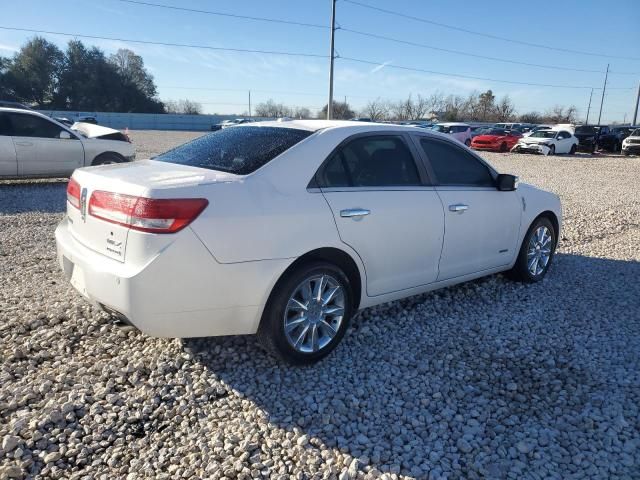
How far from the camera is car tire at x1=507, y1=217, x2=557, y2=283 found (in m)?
5.07

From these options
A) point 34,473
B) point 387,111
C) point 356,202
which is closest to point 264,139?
point 356,202

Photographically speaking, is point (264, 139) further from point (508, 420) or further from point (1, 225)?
point (1, 225)

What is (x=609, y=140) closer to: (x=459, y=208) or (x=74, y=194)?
(x=459, y=208)

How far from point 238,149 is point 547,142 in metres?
27.7

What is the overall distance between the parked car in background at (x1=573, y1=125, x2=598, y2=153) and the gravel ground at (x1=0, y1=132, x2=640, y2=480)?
2966 cm

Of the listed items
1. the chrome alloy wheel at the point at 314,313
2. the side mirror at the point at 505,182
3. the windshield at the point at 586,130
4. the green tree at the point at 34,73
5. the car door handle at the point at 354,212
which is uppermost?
the green tree at the point at 34,73

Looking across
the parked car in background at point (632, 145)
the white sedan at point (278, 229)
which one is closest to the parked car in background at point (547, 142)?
the parked car in background at point (632, 145)

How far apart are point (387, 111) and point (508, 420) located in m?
75.3

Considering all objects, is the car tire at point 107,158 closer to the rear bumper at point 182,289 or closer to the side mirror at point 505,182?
the rear bumper at point 182,289

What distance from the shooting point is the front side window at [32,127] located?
976 cm

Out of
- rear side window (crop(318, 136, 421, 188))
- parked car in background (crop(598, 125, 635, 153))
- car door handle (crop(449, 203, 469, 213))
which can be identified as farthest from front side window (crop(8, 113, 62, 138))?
parked car in background (crop(598, 125, 635, 153))

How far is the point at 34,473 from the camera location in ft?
7.75

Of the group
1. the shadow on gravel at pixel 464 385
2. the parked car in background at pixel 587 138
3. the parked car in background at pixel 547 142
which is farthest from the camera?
the parked car in background at pixel 587 138

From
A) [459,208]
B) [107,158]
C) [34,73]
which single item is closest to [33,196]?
[107,158]
